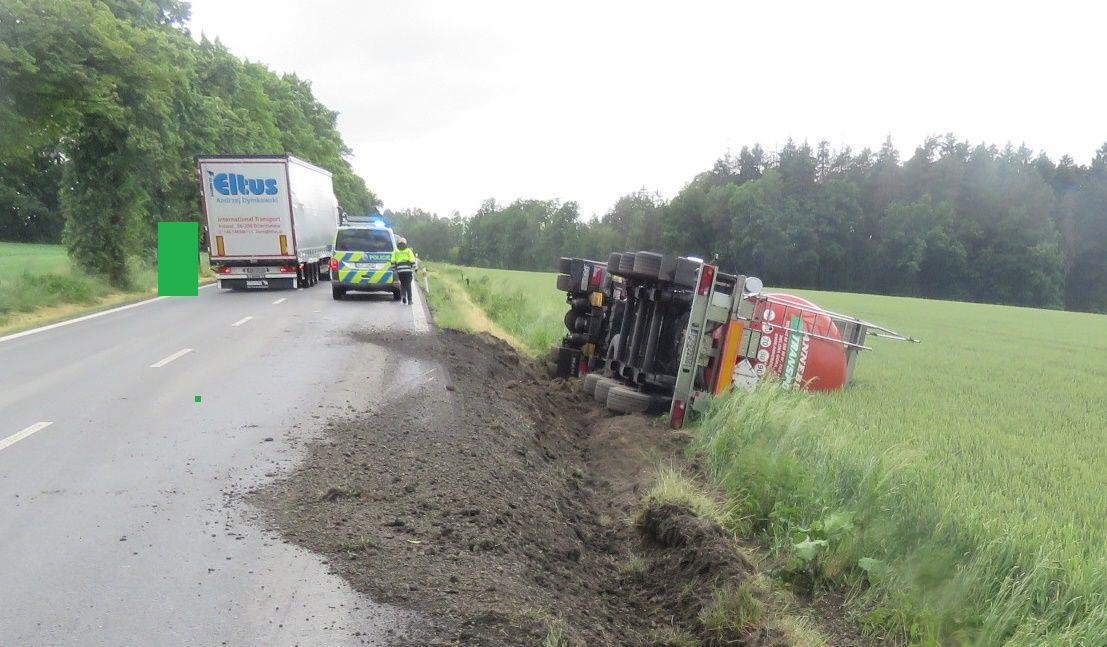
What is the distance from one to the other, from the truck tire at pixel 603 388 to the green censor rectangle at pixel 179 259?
479 cm

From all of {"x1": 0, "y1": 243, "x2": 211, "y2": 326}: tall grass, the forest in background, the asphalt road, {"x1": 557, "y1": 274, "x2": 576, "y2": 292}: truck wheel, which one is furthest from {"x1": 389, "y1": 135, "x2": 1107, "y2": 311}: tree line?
the asphalt road

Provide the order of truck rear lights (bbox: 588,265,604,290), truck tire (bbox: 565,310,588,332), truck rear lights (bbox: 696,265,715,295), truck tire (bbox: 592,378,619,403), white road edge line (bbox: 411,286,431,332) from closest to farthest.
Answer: truck rear lights (bbox: 696,265,715,295)
truck tire (bbox: 592,378,619,403)
truck rear lights (bbox: 588,265,604,290)
truck tire (bbox: 565,310,588,332)
white road edge line (bbox: 411,286,431,332)

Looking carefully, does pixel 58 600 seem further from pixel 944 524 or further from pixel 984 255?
pixel 984 255

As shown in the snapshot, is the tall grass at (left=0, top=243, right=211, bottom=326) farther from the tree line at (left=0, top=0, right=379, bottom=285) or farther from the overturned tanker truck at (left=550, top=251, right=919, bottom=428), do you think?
the overturned tanker truck at (left=550, top=251, right=919, bottom=428)

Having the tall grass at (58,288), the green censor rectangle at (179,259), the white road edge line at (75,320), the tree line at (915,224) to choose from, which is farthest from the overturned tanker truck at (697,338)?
the tree line at (915,224)

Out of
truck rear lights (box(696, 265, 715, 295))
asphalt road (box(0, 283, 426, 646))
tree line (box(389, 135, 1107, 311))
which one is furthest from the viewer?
tree line (box(389, 135, 1107, 311))

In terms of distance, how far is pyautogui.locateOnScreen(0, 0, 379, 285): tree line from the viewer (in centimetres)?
1769

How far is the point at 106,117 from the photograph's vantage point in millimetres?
20844

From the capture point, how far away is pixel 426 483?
245 inches

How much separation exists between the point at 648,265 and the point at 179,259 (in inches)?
187

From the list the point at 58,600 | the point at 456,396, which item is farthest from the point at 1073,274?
the point at 58,600

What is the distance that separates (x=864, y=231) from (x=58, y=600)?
82833mm

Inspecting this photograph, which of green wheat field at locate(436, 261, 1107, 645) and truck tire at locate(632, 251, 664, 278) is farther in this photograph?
truck tire at locate(632, 251, 664, 278)

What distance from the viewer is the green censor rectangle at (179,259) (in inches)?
257
